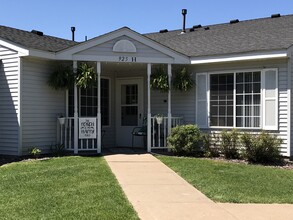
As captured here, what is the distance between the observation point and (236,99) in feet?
38.9

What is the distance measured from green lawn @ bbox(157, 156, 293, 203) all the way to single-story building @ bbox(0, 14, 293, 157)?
1.97 metres

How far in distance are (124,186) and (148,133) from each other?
→ 472cm

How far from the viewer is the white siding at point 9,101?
11.1 m

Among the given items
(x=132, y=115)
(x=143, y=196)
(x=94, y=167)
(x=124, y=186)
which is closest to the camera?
(x=143, y=196)

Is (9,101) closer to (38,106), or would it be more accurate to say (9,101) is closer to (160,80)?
(38,106)

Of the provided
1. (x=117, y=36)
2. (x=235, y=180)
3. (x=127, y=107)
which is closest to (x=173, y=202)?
(x=235, y=180)

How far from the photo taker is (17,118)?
11008mm

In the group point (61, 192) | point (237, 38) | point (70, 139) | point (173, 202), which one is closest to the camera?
point (173, 202)

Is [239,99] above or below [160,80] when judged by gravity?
below

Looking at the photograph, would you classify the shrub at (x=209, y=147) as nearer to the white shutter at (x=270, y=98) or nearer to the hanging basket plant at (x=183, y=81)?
the white shutter at (x=270, y=98)

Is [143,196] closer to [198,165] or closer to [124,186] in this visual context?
[124,186]

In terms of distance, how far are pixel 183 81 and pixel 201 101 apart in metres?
0.90

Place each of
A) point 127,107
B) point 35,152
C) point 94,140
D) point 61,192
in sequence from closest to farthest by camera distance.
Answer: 1. point 61,192
2. point 35,152
3. point 94,140
4. point 127,107

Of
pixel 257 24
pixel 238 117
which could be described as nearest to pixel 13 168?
pixel 238 117
